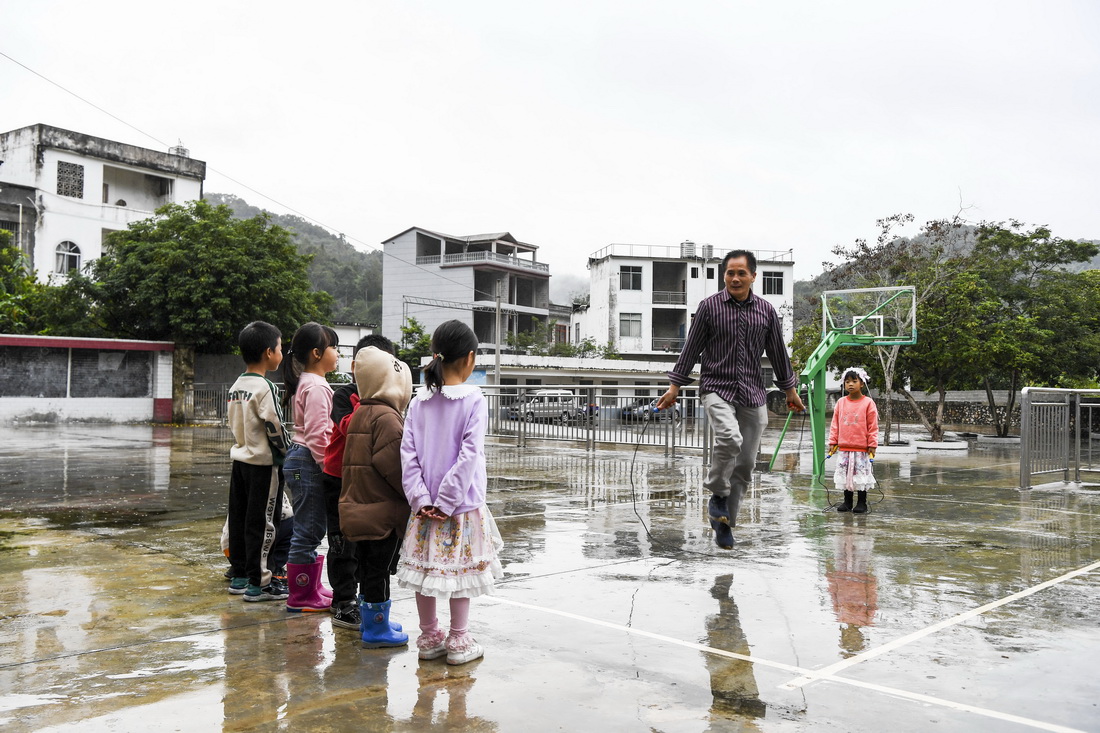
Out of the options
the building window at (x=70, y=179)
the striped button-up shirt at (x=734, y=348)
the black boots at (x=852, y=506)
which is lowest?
the black boots at (x=852, y=506)

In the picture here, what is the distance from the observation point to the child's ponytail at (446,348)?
3.57 metres

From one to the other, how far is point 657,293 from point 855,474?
4576 centimetres

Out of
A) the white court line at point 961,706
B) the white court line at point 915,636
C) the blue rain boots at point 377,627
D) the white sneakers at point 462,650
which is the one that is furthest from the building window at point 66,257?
the white court line at point 961,706

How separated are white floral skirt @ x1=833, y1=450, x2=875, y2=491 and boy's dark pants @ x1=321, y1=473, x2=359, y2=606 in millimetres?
5089

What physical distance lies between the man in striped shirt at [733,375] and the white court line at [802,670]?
166 centimetres

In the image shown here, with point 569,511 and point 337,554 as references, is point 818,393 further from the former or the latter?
point 337,554

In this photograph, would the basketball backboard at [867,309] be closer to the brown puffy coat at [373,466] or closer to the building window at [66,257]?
the brown puffy coat at [373,466]

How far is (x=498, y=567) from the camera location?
363 centimetres

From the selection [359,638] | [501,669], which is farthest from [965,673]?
[359,638]

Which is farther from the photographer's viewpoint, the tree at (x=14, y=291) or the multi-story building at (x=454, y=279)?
the multi-story building at (x=454, y=279)

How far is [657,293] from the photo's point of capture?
174 ft

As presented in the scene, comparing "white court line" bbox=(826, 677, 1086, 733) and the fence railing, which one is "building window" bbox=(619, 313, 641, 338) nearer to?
the fence railing

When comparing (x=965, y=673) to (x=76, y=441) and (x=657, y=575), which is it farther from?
(x=76, y=441)

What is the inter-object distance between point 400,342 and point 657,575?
46.2 meters
